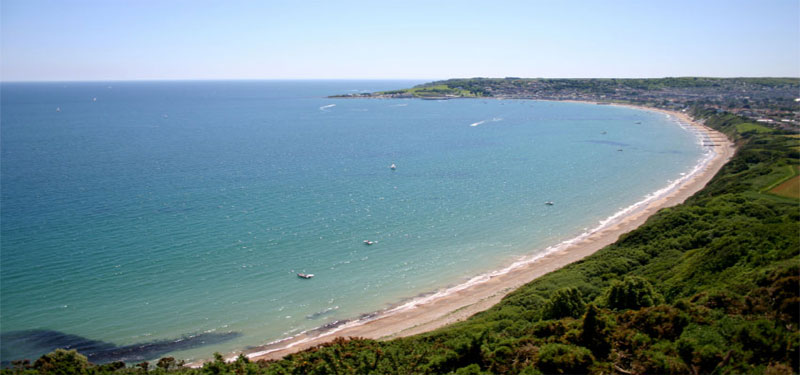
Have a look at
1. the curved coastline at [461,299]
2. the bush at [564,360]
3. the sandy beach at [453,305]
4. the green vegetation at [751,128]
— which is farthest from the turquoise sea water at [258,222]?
the bush at [564,360]

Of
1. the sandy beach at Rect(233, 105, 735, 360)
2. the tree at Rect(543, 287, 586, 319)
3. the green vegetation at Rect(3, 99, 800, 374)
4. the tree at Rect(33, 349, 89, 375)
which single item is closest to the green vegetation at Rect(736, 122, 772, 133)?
the sandy beach at Rect(233, 105, 735, 360)

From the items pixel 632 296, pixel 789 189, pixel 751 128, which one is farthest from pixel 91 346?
pixel 751 128

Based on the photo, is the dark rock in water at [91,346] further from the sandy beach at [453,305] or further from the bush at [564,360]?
the bush at [564,360]

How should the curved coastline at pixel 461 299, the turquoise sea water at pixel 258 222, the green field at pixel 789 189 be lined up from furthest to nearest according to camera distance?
the green field at pixel 789 189
the turquoise sea water at pixel 258 222
the curved coastline at pixel 461 299

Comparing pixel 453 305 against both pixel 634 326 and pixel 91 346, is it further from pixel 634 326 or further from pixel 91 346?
pixel 91 346

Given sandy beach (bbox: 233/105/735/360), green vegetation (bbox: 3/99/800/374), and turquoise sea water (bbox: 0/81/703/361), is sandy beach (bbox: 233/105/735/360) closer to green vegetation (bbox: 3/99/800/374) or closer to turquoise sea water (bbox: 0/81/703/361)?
turquoise sea water (bbox: 0/81/703/361)
